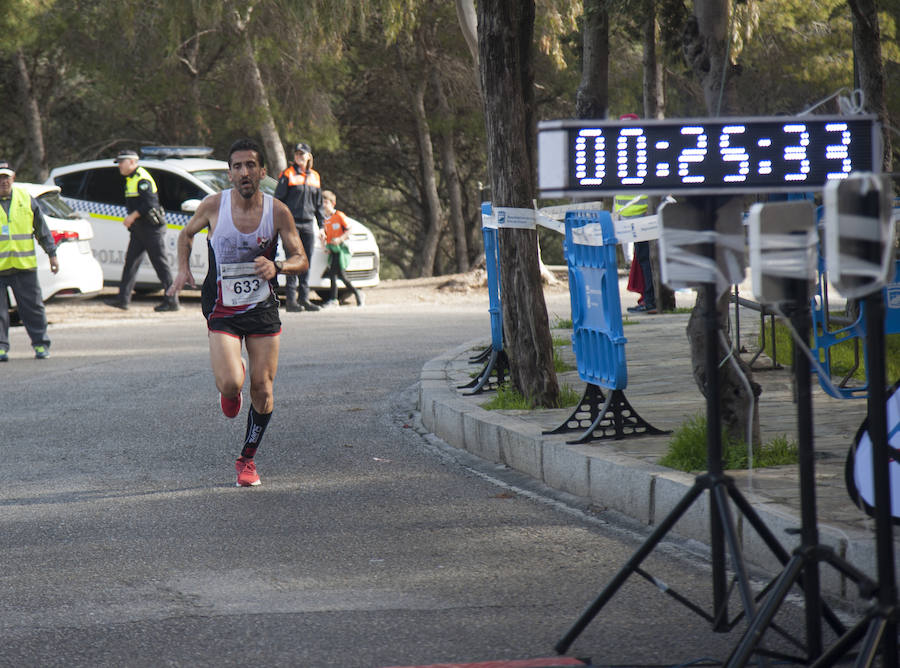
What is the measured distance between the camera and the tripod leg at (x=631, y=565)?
386cm

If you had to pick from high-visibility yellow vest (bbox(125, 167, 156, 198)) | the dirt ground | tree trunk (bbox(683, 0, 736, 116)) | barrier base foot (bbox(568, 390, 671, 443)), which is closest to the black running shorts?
barrier base foot (bbox(568, 390, 671, 443))

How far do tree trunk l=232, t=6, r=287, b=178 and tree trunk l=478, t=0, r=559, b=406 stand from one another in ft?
50.8

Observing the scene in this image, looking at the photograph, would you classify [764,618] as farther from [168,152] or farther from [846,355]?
[168,152]

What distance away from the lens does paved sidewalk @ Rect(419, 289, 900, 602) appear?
5086 mm

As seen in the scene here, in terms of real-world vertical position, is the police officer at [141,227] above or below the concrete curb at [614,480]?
above

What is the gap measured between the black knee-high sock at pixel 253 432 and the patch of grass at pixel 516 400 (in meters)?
1.72

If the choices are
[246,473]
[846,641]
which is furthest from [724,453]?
[846,641]

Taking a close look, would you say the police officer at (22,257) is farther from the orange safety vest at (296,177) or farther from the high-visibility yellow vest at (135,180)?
the orange safety vest at (296,177)

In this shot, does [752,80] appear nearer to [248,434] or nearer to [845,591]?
[248,434]

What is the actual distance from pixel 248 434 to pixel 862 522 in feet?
11.4

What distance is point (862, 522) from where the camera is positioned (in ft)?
16.3

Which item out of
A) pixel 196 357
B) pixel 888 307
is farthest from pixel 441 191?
pixel 888 307

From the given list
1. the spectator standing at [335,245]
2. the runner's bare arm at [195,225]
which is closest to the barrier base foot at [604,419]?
the runner's bare arm at [195,225]

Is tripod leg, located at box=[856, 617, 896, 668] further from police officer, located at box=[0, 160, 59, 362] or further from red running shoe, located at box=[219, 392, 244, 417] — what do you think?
police officer, located at box=[0, 160, 59, 362]
